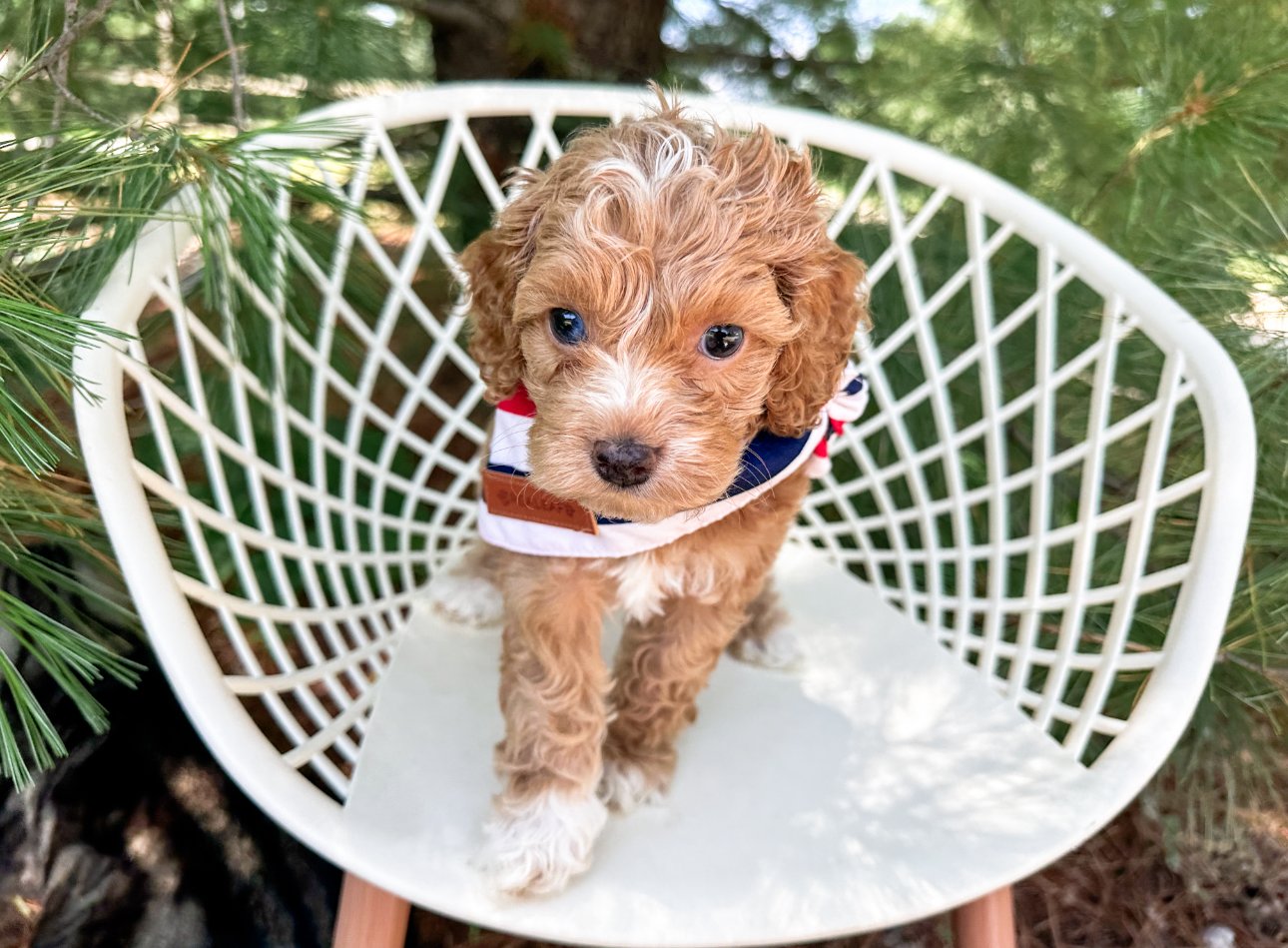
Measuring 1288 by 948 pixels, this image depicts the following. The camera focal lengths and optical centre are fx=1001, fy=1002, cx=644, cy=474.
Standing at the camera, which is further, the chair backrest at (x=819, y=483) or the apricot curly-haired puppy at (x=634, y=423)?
the chair backrest at (x=819, y=483)

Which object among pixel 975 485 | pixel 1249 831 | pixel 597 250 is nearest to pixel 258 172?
pixel 597 250

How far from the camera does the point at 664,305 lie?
1.20 meters

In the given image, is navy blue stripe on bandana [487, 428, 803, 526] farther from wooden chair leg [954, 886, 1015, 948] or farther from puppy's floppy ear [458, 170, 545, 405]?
wooden chair leg [954, 886, 1015, 948]

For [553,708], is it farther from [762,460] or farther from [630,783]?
[762,460]

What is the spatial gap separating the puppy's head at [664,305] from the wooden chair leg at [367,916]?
69 centimetres

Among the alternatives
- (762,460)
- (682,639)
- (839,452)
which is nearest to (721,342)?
(762,460)

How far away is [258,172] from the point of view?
1.51 metres

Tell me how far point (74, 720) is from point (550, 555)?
98 centimetres

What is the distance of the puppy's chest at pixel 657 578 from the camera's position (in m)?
1.49

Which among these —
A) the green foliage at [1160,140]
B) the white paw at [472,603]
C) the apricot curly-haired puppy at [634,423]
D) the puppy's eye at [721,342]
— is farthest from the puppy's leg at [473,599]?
the green foliage at [1160,140]

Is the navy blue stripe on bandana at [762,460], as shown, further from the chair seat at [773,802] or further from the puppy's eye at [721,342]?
the chair seat at [773,802]

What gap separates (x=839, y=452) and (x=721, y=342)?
1.47 metres

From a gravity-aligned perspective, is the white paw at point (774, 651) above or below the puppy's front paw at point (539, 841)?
above

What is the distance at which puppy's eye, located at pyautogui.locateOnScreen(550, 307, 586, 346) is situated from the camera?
4.16 ft
